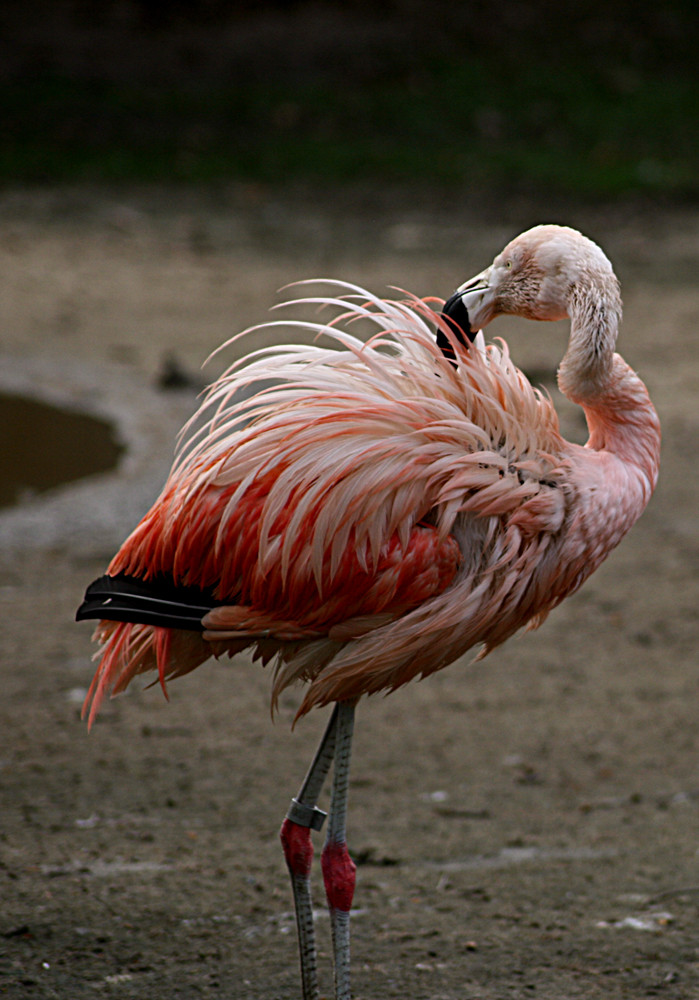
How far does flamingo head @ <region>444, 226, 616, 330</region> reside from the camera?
9.87ft

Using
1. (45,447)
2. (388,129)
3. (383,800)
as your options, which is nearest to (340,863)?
(383,800)

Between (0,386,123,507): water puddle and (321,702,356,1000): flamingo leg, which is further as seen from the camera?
(0,386,123,507): water puddle

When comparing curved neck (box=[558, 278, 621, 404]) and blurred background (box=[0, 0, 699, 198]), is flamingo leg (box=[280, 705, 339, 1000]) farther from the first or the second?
blurred background (box=[0, 0, 699, 198])

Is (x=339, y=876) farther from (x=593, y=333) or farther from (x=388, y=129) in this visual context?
(x=388, y=129)

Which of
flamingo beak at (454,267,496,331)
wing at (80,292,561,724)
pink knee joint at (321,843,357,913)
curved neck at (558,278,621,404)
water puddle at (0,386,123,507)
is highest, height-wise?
water puddle at (0,386,123,507)

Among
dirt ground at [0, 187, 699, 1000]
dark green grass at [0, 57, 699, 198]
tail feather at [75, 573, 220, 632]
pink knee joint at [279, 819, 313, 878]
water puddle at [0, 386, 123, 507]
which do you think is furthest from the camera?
dark green grass at [0, 57, 699, 198]

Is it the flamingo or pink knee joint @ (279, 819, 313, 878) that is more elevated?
the flamingo

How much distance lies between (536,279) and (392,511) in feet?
2.29

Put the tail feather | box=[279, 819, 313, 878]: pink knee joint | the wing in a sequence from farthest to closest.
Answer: box=[279, 819, 313, 878]: pink knee joint
the tail feather
the wing

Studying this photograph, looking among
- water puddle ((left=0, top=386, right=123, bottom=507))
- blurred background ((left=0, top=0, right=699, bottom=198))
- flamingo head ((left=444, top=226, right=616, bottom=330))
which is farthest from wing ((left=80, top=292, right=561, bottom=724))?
blurred background ((left=0, top=0, right=699, bottom=198))

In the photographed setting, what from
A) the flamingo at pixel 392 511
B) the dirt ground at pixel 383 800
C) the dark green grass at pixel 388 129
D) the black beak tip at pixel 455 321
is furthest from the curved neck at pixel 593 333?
the dark green grass at pixel 388 129

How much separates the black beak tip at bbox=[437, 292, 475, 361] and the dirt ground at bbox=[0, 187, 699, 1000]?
168 centimetres

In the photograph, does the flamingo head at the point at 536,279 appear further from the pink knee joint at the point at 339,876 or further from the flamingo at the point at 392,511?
the pink knee joint at the point at 339,876

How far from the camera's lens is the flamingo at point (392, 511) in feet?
9.53
